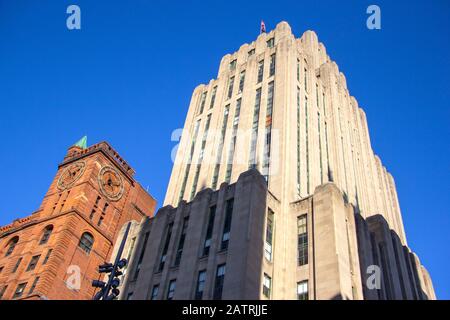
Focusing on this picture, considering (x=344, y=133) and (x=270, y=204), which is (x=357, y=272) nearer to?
(x=270, y=204)

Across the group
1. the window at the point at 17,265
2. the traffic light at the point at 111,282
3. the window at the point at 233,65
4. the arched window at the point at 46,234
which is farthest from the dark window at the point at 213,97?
the traffic light at the point at 111,282

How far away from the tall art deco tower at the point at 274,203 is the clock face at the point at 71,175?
51.1 feet

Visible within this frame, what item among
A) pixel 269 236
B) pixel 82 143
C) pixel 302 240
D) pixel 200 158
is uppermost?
pixel 82 143

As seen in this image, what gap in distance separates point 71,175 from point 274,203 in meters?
36.0

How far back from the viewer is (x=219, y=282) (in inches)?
1305

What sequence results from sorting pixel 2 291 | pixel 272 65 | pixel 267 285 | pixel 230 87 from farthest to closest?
pixel 230 87
pixel 272 65
pixel 2 291
pixel 267 285

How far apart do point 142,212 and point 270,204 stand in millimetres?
37196

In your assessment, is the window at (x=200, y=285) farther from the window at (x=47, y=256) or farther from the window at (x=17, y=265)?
the window at (x=17, y=265)

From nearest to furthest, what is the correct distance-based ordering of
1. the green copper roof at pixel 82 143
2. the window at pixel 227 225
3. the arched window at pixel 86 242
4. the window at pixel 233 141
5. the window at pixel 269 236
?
the window at pixel 269 236, the window at pixel 227 225, the window at pixel 233 141, the arched window at pixel 86 242, the green copper roof at pixel 82 143

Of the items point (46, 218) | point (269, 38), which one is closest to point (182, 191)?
point (46, 218)

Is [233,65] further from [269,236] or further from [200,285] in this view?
[200,285]

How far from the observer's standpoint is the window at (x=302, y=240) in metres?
35.7

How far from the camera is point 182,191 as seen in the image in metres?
52.5

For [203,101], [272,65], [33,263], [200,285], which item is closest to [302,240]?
[200,285]
